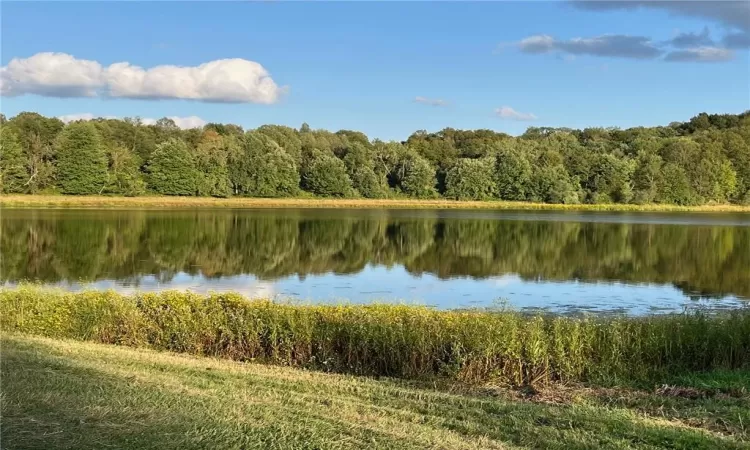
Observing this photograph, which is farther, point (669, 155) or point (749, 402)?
point (669, 155)

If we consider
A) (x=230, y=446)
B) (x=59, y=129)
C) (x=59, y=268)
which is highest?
(x=59, y=129)

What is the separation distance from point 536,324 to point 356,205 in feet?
253

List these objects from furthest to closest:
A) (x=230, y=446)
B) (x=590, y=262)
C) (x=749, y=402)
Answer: (x=590, y=262) → (x=749, y=402) → (x=230, y=446)

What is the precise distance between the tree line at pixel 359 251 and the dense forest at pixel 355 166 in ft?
103

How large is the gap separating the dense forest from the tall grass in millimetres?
69844

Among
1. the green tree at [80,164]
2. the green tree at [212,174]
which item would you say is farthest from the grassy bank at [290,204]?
the green tree at [80,164]

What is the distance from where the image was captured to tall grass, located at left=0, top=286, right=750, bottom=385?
10.9 meters

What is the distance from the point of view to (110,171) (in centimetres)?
8156

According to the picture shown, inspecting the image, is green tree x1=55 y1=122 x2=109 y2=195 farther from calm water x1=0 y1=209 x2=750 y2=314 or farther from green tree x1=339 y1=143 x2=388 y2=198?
green tree x1=339 y1=143 x2=388 y2=198

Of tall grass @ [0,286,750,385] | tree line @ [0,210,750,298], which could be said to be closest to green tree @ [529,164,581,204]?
tree line @ [0,210,750,298]

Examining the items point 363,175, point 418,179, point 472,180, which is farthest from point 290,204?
point 472,180

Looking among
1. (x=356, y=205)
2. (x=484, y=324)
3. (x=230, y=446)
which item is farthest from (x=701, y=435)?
(x=356, y=205)

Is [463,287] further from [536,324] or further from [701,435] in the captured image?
[701,435]

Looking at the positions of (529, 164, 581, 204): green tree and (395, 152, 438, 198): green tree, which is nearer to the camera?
(529, 164, 581, 204): green tree
